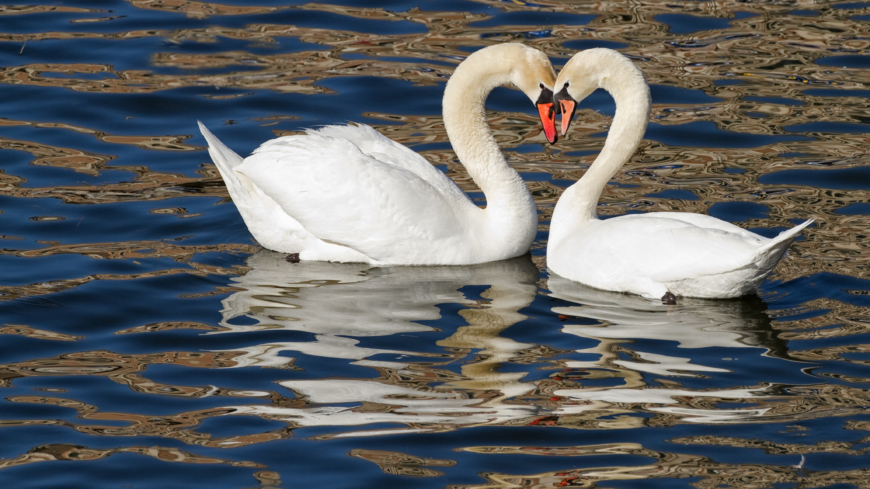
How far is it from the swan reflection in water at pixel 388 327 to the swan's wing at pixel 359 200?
0.74 feet

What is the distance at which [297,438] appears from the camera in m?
5.61

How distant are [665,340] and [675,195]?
279 centimetres

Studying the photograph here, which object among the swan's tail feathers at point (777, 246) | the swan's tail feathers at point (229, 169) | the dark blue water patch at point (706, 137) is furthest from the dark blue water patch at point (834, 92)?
the swan's tail feathers at point (229, 169)

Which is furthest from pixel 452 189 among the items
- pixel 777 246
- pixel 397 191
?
pixel 777 246

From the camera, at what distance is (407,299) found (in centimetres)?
749

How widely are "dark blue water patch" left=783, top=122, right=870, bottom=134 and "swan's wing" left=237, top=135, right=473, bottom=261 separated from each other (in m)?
4.10

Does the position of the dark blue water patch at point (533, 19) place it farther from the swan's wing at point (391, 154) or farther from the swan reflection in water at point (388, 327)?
the swan reflection in water at point (388, 327)

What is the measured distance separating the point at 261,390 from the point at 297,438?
606 millimetres

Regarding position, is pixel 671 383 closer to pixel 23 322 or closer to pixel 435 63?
pixel 23 322

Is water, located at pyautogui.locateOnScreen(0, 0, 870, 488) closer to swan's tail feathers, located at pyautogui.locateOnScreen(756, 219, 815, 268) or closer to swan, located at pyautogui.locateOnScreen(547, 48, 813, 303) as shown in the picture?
swan, located at pyautogui.locateOnScreen(547, 48, 813, 303)

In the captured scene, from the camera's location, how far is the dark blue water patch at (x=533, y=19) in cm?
1364

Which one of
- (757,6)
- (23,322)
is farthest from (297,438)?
(757,6)

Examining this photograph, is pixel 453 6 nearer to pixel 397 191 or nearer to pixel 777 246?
pixel 397 191

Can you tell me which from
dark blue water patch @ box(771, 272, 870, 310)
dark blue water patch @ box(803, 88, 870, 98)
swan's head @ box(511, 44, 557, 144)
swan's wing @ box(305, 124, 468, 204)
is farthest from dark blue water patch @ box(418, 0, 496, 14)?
dark blue water patch @ box(771, 272, 870, 310)
